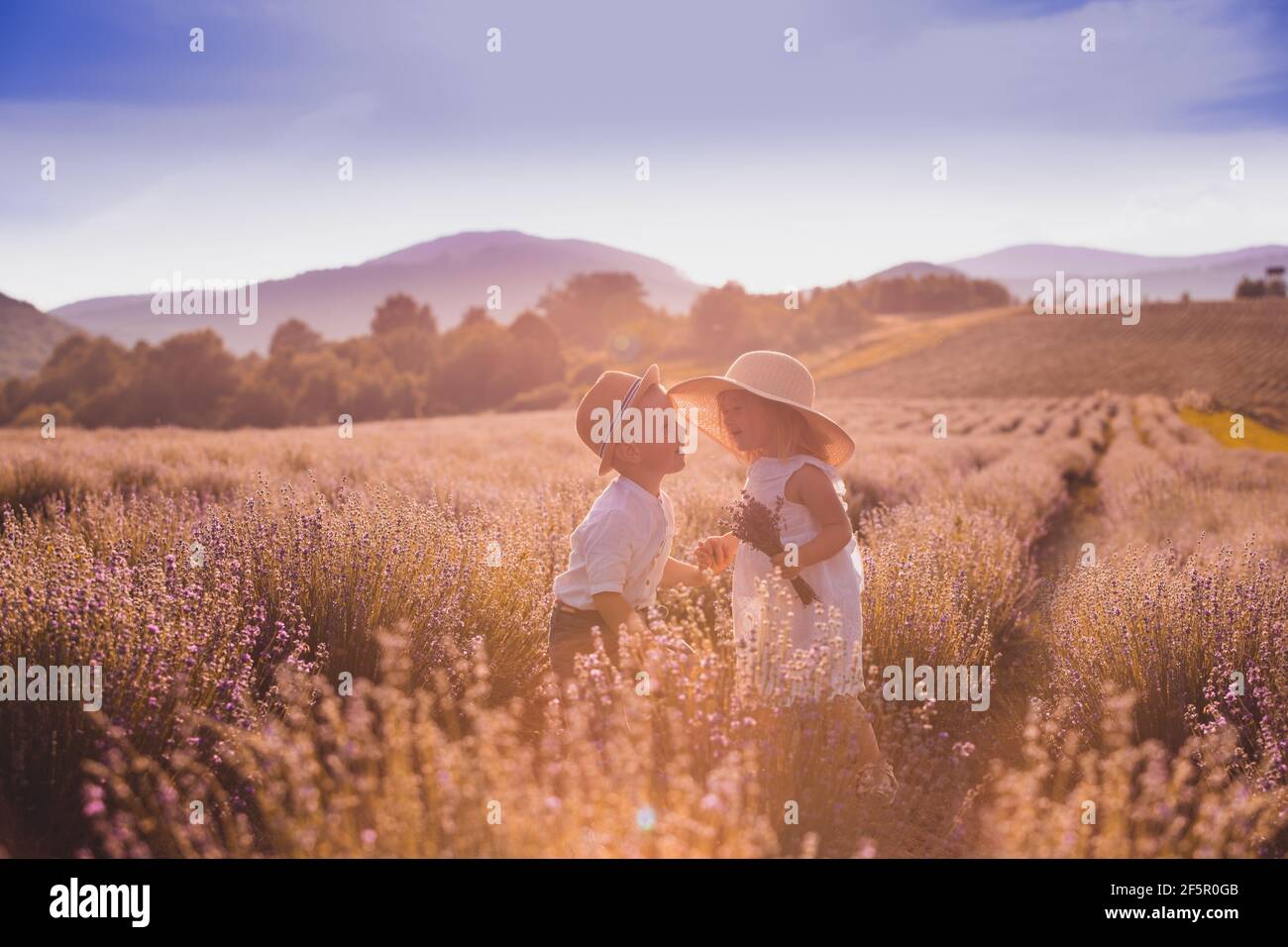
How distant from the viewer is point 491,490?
6.66 meters

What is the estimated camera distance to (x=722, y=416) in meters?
3.56

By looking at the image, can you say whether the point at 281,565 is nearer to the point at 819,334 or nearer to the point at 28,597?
the point at 28,597

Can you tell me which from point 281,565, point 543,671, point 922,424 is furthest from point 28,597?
point 922,424

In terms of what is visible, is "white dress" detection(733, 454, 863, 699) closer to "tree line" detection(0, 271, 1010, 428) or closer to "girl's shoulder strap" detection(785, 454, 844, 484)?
"girl's shoulder strap" detection(785, 454, 844, 484)

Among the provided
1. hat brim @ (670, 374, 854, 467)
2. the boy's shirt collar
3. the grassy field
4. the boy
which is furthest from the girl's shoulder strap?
the grassy field

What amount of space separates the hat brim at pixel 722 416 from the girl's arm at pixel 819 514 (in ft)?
0.78

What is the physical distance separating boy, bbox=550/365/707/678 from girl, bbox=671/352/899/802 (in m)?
0.26

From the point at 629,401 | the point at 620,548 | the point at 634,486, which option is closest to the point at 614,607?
the point at 620,548

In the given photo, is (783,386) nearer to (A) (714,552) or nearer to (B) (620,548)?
(A) (714,552)

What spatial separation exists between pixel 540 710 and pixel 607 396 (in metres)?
1.39

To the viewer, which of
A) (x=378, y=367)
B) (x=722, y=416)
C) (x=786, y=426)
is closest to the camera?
(x=786, y=426)

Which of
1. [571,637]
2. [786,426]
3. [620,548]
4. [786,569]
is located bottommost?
[571,637]

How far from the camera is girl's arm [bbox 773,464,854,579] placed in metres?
3.10
